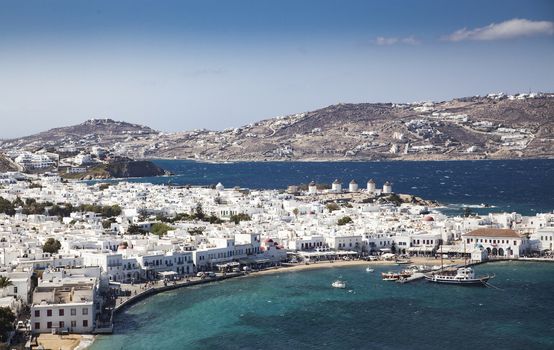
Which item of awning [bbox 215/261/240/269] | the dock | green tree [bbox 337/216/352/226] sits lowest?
the dock

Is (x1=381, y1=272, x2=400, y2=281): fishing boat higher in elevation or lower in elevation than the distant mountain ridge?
lower

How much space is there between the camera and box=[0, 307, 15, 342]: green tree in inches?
841

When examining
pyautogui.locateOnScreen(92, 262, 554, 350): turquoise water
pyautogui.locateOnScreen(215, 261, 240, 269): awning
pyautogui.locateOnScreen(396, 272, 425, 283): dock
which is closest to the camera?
pyautogui.locateOnScreen(92, 262, 554, 350): turquoise water

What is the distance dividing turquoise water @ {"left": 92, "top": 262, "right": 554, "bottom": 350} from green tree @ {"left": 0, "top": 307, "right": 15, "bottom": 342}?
2.31m

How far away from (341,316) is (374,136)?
427ft

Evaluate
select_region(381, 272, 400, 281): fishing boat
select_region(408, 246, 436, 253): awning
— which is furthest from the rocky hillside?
select_region(381, 272, 400, 281): fishing boat

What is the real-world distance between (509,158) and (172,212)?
97130 mm

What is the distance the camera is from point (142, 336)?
23.1 meters

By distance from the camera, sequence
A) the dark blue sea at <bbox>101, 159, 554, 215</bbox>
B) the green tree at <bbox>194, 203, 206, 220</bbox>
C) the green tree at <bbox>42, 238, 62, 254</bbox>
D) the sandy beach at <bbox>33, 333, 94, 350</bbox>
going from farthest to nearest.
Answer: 1. the dark blue sea at <bbox>101, 159, 554, 215</bbox>
2. the green tree at <bbox>194, 203, 206, 220</bbox>
3. the green tree at <bbox>42, 238, 62, 254</bbox>
4. the sandy beach at <bbox>33, 333, 94, 350</bbox>

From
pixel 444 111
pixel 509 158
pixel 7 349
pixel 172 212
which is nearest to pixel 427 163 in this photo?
pixel 509 158

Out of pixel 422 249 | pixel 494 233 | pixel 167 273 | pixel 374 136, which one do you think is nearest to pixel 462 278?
pixel 422 249

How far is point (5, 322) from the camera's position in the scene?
848 inches

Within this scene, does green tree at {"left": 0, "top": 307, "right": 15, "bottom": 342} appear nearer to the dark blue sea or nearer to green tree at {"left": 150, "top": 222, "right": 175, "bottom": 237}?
green tree at {"left": 150, "top": 222, "right": 175, "bottom": 237}

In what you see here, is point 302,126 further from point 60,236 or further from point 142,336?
point 142,336
